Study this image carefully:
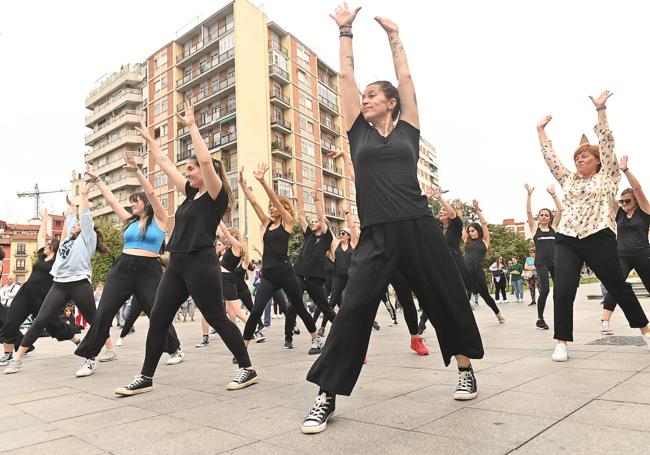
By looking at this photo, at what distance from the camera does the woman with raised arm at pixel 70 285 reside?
20.2ft

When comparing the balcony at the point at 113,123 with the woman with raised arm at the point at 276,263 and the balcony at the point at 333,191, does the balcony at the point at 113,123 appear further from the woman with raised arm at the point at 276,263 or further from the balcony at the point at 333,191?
the woman with raised arm at the point at 276,263

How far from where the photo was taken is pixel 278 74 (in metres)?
51.2

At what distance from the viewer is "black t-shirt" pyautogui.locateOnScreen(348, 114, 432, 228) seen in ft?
10.6

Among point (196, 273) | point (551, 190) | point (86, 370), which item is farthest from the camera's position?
point (551, 190)

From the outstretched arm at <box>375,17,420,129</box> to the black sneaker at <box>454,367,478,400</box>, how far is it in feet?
5.77

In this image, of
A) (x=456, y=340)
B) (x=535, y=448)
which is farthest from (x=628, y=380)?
(x=535, y=448)

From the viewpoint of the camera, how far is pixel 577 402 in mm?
3082

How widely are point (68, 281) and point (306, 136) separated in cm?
4953

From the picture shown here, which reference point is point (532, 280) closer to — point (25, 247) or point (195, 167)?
point (195, 167)

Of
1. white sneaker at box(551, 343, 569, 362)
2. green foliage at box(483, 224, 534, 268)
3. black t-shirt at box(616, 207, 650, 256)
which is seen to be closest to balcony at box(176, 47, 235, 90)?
green foliage at box(483, 224, 534, 268)

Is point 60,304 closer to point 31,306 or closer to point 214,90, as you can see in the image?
point 31,306

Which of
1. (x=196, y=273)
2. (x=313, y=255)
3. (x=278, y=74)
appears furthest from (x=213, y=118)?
(x=196, y=273)

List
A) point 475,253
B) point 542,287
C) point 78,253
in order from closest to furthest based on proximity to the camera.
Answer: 1. point 78,253
2. point 542,287
3. point 475,253

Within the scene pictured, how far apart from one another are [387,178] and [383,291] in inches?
29.3
